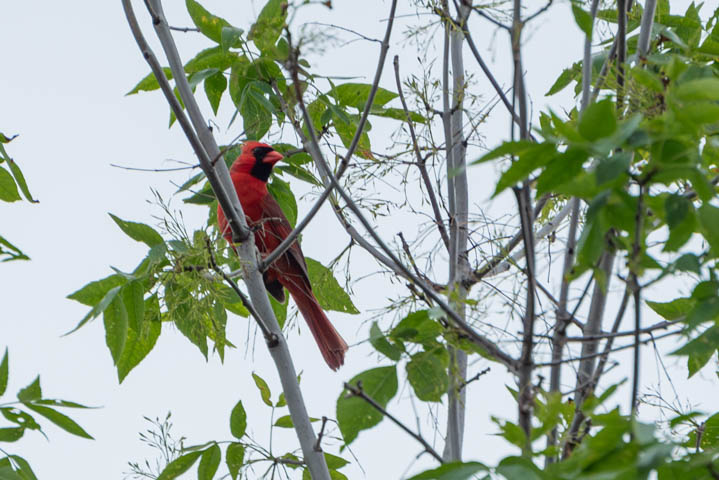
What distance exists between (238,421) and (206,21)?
1130mm

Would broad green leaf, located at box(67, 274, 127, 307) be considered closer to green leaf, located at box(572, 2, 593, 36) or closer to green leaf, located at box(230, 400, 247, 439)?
green leaf, located at box(230, 400, 247, 439)

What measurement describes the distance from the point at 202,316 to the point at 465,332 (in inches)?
35.2

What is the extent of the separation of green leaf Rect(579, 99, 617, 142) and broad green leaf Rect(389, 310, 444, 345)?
54 centimetres

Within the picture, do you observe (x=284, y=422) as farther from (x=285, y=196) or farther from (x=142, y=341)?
(x=285, y=196)

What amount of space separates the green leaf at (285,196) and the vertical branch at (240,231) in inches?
21.2

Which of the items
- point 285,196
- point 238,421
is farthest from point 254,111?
point 238,421

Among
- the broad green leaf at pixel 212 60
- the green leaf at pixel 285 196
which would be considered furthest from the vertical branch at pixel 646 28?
the green leaf at pixel 285 196

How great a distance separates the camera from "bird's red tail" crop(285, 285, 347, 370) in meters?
3.59

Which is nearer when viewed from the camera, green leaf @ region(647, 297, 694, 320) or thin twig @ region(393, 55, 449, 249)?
green leaf @ region(647, 297, 694, 320)

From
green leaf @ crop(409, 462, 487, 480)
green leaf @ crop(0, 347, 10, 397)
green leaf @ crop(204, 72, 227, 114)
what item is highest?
green leaf @ crop(204, 72, 227, 114)

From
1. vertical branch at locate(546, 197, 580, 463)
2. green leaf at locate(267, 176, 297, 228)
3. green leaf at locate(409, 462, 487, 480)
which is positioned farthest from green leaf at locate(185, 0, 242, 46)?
green leaf at locate(409, 462, 487, 480)

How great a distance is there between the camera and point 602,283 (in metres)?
1.17

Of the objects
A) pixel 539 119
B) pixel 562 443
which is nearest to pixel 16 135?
pixel 539 119

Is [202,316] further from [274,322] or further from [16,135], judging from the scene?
[16,135]
